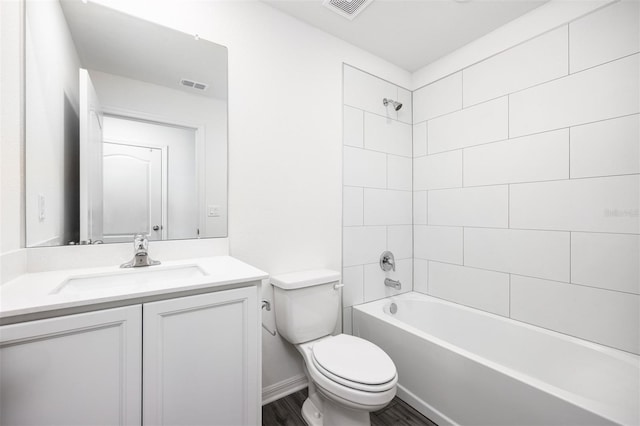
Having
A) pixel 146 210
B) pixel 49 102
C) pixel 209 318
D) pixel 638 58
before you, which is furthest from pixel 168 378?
pixel 638 58

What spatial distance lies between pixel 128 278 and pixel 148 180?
0.48m

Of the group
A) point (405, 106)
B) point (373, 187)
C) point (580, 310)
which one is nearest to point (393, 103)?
point (405, 106)

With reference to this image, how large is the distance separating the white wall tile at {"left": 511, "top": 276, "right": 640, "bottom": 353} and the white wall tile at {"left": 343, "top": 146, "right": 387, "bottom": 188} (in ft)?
3.76

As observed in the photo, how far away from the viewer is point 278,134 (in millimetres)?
1767

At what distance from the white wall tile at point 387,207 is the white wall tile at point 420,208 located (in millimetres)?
44

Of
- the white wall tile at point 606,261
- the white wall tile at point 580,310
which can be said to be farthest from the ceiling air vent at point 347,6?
the white wall tile at point 580,310

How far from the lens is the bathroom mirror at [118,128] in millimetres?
1153

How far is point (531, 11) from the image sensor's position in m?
1.75

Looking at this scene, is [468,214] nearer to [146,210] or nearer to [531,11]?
[531,11]

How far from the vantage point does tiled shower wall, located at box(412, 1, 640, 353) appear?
144 centimetres

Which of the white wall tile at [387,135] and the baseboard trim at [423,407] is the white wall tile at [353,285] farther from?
the white wall tile at [387,135]

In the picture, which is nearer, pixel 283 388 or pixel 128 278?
pixel 128 278

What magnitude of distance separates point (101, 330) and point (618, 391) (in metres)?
2.21

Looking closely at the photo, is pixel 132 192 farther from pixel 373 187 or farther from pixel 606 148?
pixel 606 148
